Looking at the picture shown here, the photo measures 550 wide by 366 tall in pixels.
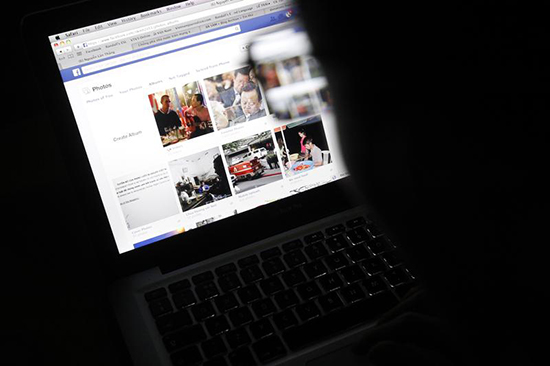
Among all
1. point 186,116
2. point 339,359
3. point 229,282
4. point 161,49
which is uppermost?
point 161,49

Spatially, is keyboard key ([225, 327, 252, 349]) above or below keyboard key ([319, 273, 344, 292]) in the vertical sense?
below

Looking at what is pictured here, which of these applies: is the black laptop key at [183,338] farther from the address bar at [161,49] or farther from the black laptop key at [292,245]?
the address bar at [161,49]

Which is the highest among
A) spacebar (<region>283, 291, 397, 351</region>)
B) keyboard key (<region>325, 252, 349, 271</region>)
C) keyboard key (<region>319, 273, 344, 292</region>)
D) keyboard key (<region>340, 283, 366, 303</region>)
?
keyboard key (<region>325, 252, 349, 271</region>)

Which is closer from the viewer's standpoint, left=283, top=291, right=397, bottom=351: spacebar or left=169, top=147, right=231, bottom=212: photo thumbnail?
left=283, top=291, right=397, bottom=351: spacebar

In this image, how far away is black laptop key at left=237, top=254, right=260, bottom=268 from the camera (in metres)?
0.74

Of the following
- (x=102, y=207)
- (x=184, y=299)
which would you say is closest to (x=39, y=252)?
(x=102, y=207)

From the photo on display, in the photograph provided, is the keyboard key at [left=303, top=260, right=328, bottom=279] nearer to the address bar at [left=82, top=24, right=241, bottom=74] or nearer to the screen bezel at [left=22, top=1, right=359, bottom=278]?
the screen bezel at [left=22, top=1, right=359, bottom=278]

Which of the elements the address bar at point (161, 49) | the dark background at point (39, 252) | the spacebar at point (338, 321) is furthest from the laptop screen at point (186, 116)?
the spacebar at point (338, 321)

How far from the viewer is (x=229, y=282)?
28.1 inches

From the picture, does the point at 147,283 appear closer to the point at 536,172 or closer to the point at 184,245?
the point at 184,245

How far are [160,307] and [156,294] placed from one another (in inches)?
1.0

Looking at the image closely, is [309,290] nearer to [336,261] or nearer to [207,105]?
[336,261]

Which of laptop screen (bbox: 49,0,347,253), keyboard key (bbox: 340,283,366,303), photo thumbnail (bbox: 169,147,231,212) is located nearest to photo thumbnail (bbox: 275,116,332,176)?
laptop screen (bbox: 49,0,347,253)

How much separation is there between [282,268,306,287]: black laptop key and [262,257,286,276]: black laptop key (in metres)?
0.01
